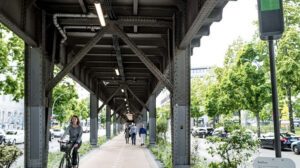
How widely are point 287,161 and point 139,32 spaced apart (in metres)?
11.1

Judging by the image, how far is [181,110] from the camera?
13.0 meters

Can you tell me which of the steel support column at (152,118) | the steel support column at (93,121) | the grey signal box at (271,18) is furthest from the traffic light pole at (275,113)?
the steel support column at (152,118)

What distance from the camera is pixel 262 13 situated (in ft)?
14.4

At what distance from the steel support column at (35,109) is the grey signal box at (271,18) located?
28.7 feet

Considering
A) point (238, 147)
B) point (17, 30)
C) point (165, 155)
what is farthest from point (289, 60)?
point (17, 30)

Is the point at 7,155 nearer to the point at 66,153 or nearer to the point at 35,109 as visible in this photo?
the point at 35,109

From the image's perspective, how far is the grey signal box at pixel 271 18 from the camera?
4336 millimetres

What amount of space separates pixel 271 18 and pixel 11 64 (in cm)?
2076

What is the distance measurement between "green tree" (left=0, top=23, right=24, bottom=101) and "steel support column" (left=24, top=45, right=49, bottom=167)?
9.17 metres

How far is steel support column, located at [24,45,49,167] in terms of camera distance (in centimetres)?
1190

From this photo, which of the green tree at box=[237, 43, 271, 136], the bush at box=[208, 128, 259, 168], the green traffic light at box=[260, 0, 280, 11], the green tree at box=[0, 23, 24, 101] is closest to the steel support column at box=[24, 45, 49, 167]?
the bush at box=[208, 128, 259, 168]

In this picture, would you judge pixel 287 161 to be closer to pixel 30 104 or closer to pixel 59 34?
pixel 30 104

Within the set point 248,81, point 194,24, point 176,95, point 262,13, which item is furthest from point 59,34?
point 248,81

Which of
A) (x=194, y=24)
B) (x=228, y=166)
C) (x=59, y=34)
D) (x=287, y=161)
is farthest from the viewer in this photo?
(x=59, y=34)
